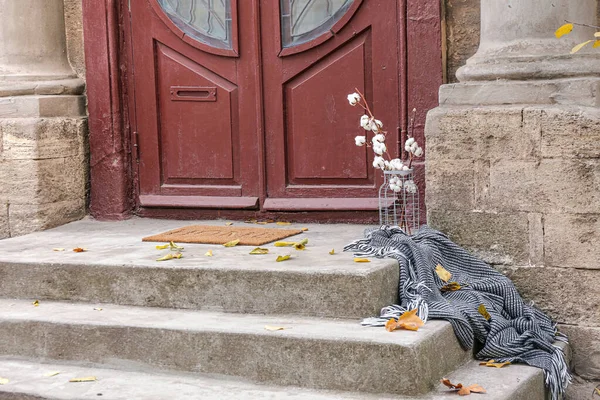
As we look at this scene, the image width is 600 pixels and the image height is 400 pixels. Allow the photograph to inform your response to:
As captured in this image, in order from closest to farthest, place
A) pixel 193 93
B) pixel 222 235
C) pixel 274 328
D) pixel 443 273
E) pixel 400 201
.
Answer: pixel 274 328, pixel 443 273, pixel 222 235, pixel 400 201, pixel 193 93

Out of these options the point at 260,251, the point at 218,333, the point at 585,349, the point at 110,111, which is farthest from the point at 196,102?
the point at 585,349

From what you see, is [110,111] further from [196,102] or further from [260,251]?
[260,251]

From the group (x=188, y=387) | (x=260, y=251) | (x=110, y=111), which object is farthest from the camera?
(x=110, y=111)

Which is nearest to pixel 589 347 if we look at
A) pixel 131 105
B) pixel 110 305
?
pixel 110 305

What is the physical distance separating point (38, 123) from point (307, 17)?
1888mm

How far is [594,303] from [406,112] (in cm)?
173

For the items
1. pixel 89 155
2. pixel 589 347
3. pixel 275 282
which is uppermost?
pixel 89 155

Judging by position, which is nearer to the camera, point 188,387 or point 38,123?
point 188,387

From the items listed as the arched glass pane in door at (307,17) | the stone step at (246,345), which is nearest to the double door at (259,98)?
the arched glass pane in door at (307,17)

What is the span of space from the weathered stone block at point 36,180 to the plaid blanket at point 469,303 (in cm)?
237

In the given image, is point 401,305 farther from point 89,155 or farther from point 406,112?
point 89,155

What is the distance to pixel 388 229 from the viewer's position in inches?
211

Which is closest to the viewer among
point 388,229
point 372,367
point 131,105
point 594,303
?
point 372,367

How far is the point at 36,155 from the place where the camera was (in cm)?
660
